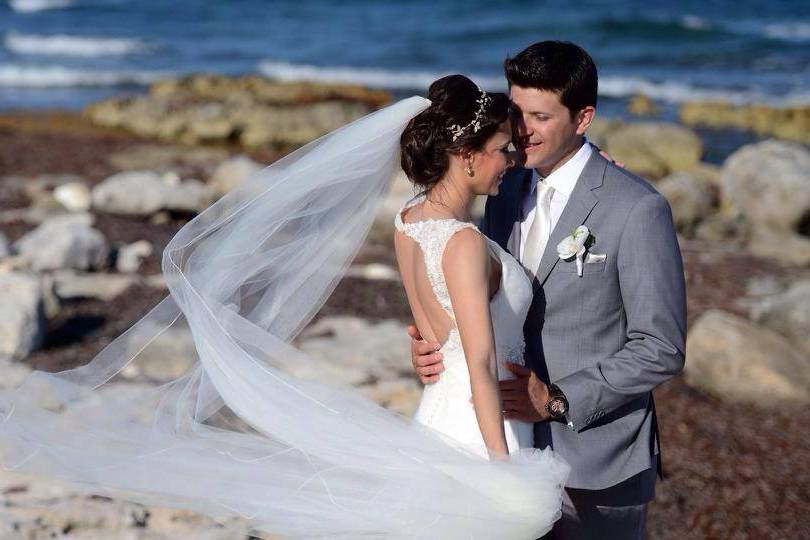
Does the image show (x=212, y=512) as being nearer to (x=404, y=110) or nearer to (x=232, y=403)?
(x=232, y=403)

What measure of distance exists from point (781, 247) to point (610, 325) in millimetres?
8783

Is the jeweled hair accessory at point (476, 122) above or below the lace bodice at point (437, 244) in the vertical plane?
above

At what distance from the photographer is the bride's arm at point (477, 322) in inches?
124

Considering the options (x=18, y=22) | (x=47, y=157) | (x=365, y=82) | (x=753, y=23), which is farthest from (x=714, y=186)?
(x=18, y=22)

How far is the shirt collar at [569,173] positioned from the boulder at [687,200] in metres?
9.48

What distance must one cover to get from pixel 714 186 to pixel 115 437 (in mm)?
12277

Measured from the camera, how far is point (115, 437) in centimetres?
376

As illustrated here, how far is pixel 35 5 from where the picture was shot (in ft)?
137

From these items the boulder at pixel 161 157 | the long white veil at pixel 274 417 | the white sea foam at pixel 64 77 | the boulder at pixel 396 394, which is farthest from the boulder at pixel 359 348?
the white sea foam at pixel 64 77

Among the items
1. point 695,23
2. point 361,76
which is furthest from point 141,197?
point 695,23

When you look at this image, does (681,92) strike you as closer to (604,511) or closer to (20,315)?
(20,315)

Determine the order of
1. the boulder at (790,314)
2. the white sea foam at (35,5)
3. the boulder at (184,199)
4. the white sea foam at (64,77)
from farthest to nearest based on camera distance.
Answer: the white sea foam at (35,5) → the white sea foam at (64,77) → the boulder at (184,199) → the boulder at (790,314)

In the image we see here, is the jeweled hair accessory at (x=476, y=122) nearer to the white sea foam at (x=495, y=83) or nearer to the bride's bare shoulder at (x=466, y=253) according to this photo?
the bride's bare shoulder at (x=466, y=253)

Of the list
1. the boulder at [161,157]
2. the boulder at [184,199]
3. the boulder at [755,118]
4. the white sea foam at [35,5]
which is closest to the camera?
the boulder at [184,199]
